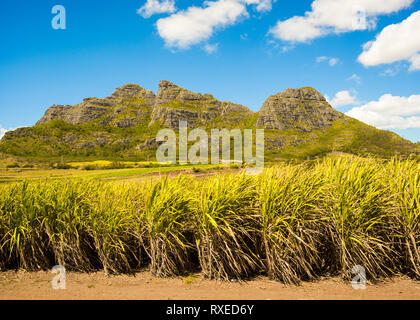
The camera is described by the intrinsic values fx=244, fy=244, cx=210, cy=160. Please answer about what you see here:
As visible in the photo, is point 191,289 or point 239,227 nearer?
point 191,289

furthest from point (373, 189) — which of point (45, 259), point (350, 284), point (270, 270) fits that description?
point (45, 259)

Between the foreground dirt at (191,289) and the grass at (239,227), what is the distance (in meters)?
0.22

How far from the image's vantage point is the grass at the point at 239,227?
457 cm

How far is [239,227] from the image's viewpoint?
4.84 metres

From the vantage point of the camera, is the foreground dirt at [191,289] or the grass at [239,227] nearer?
the foreground dirt at [191,289]

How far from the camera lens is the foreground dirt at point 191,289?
398 centimetres

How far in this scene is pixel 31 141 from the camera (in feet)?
514

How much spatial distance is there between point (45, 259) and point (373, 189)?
702 centimetres

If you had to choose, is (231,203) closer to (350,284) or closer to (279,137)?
(350,284)

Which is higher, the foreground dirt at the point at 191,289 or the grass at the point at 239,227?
the grass at the point at 239,227

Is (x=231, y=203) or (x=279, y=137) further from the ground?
(x=279, y=137)

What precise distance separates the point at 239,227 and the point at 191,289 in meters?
1.42

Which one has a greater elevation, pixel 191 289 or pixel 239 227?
pixel 239 227
